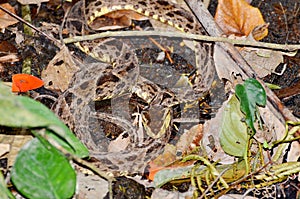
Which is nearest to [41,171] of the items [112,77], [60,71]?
[60,71]

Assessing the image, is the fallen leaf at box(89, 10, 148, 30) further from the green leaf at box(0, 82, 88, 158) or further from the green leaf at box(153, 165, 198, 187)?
the green leaf at box(0, 82, 88, 158)

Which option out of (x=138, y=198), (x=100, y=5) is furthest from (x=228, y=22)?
(x=138, y=198)

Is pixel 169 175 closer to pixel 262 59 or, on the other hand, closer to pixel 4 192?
pixel 4 192

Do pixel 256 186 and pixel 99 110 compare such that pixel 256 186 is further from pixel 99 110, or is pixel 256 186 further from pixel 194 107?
pixel 99 110

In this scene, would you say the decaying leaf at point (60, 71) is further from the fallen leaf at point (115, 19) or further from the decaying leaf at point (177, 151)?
the decaying leaf at point (177, 151)

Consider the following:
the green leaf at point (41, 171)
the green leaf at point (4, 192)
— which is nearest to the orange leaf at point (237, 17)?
the green leaf at point (41, 171)

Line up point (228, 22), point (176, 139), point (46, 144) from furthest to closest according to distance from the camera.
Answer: point (228, 22) → point (176, 139) → point (46, 144)
